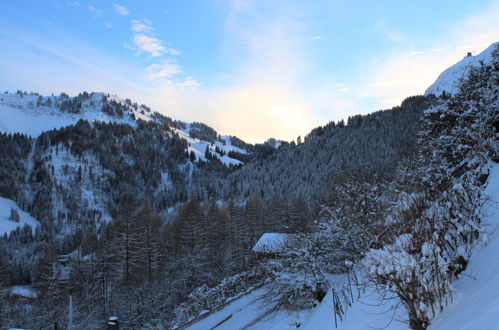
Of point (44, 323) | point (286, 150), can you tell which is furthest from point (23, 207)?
point (44, 323)

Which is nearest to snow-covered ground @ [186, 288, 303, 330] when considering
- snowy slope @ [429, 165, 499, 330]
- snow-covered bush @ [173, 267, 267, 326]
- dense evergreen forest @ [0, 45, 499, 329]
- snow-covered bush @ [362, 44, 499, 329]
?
dense evergreen forest @ [0, 45, 499, 329]

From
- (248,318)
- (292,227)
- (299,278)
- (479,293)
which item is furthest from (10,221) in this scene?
(479,293)

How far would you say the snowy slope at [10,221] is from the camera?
5064 inches

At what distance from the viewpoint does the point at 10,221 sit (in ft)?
440

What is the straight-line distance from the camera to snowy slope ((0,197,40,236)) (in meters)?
129

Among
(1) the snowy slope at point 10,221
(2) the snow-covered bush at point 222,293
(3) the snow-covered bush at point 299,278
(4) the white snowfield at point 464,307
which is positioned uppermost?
(4) the white snowfield at point 464,307

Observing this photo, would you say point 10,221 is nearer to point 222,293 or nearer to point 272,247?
point 222,293

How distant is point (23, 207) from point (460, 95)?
589 feet

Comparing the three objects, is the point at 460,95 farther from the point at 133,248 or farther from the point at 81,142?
the point at 81,142

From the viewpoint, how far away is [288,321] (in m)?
9.59

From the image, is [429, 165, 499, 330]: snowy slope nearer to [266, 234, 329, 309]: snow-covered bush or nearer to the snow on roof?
[266, 234, 329, 309]: snow-covered bush

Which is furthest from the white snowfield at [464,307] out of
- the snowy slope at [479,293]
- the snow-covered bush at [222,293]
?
the snow-covered bush at [222,293]

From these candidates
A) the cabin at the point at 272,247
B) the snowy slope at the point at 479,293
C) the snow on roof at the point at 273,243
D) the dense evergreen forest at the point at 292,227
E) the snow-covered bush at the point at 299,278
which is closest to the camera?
the snowy slope at the point at 479,293

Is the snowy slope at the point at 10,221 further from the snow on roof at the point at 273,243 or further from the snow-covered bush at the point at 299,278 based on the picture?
the snow-covered bush at the point at 299,278
